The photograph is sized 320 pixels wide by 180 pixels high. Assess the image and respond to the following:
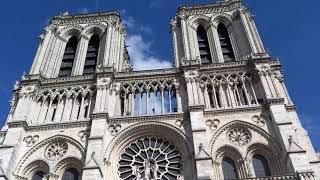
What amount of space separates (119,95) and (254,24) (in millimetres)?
12222

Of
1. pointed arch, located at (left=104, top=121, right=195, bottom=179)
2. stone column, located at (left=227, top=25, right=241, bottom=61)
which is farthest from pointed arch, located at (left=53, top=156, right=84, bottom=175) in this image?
stone column, located at (left=227, top=25, right=241, bottom=61)

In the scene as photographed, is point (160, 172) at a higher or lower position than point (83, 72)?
lower

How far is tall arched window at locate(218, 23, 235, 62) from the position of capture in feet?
96.1

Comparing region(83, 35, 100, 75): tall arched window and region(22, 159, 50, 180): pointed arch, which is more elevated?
region(83, 35, 100, 75): tall arched window

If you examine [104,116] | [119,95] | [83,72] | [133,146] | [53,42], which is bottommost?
[133,146]

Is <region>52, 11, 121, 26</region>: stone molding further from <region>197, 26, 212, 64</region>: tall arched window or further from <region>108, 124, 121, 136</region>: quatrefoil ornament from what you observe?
<region>108, 124, 121, 136</region>: quatrefoil ornament

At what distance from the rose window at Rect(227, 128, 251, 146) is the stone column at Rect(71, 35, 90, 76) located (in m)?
12.1

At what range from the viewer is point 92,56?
1218 inches

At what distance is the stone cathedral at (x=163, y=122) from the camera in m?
21.1

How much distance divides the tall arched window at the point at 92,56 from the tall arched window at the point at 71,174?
8.89 metres

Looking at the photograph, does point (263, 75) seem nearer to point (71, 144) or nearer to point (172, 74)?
point (172, 74)

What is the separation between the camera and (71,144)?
2280cm

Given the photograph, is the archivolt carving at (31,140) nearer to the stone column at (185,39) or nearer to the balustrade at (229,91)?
the balustrade at (229,91)

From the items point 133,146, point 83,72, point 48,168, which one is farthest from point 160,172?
point 83,72
